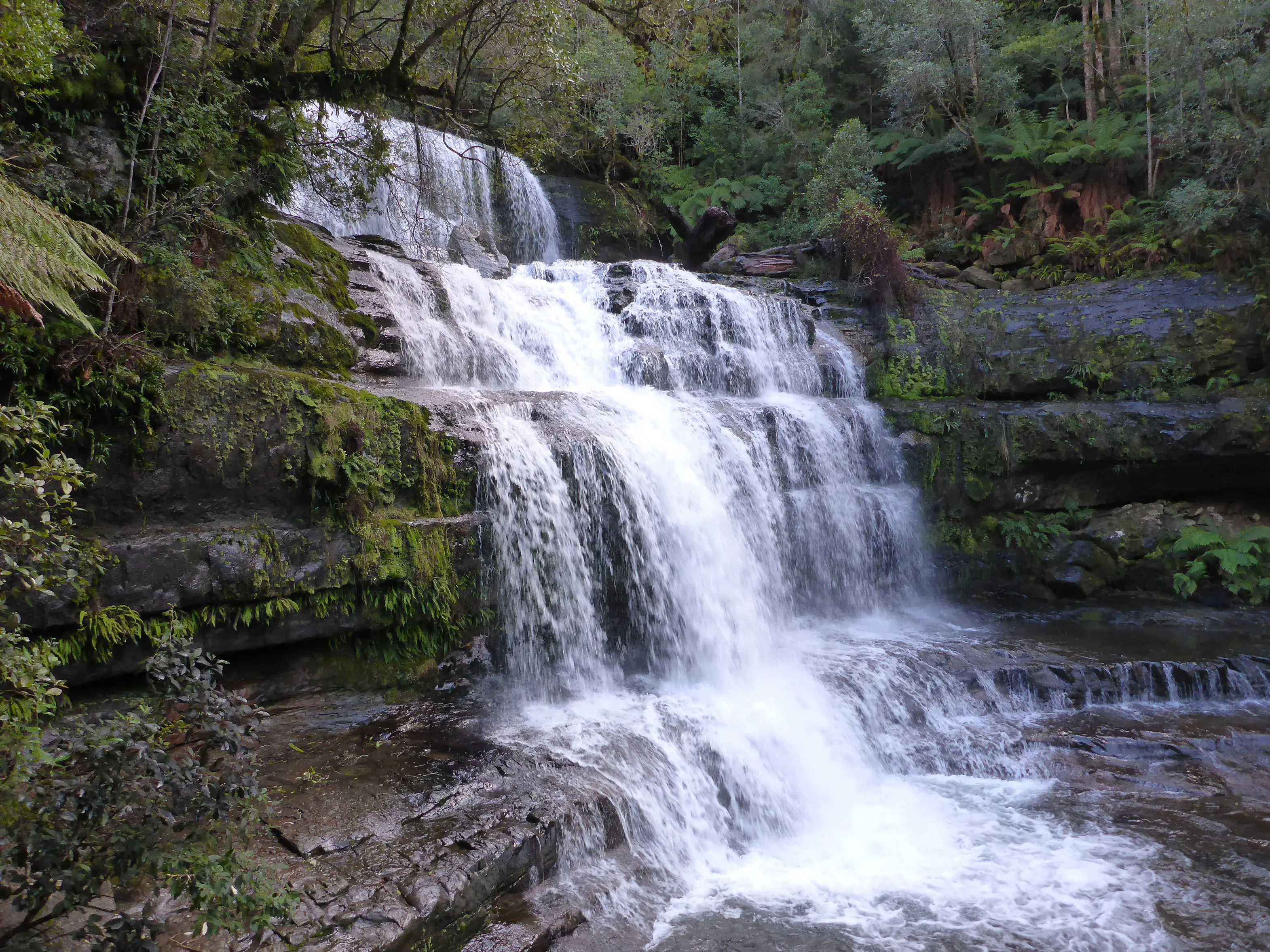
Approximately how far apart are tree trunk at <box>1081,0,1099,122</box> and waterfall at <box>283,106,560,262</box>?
479 inches

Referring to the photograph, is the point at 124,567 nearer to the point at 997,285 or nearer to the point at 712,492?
the point at 712,492

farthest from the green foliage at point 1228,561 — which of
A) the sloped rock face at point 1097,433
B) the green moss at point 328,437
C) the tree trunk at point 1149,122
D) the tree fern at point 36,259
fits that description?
the tree fern at point 36,259

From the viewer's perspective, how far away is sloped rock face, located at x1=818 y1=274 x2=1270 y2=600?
35.1ft

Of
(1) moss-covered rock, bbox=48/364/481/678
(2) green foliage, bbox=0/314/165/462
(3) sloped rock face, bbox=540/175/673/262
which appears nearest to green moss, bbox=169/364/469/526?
(1) moss-covered rock, bbox=48/364/481/678

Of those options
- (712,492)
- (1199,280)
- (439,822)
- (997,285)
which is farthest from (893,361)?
(439,822)

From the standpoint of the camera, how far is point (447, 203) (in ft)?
48.3

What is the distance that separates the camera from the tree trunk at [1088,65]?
53.9 feet

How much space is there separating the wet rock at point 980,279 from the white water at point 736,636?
447cm

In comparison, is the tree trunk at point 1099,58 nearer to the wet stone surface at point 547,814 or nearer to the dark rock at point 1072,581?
the dark rock at point 1072,581

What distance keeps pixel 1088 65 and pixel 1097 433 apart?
1085 centimetres

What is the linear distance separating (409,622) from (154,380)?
9.00 ft

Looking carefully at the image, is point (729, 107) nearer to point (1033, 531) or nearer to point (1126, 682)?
point (1033, 531)

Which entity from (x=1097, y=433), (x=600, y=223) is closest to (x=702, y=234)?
(x=600, y=223)

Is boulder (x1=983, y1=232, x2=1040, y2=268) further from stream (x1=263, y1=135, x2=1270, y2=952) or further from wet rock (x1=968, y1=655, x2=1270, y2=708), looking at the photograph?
wet rock (x1=968, y1=655, x2=1270, y2=708)
